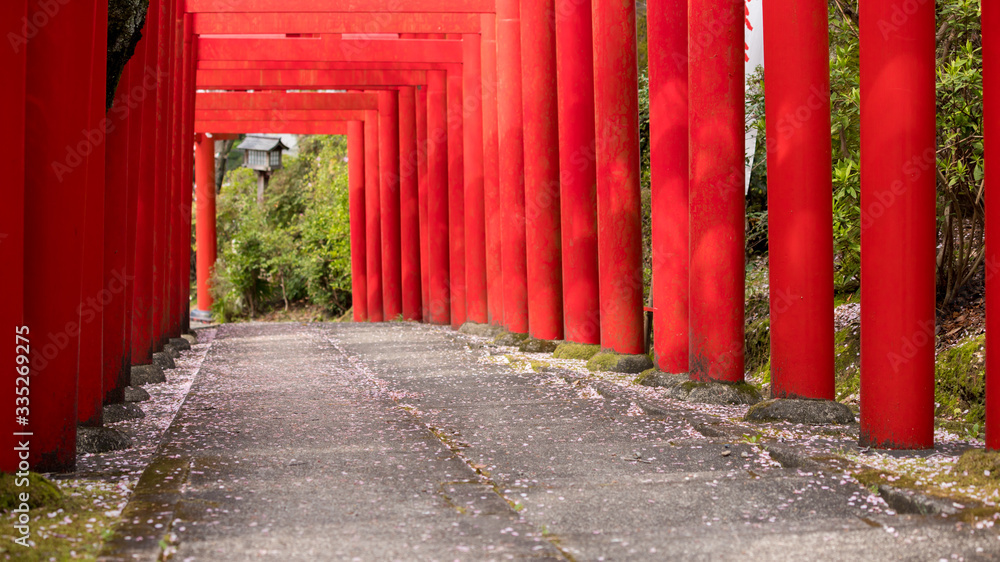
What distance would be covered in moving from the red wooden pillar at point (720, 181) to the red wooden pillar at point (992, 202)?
116 inches

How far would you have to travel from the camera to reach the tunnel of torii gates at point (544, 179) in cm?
502

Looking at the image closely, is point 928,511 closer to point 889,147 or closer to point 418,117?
point 889,147

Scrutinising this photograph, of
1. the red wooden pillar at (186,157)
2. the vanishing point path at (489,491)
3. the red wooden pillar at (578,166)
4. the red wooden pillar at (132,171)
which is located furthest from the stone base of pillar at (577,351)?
the red wooden pillar at (186,157)

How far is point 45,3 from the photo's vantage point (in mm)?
4938

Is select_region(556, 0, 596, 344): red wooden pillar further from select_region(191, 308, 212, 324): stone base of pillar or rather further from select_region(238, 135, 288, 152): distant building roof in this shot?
select_region(238, 135, 288, 152): distant building roof

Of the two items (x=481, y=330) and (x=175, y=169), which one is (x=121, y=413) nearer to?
(x=175, y=169)

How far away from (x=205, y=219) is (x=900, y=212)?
26783 millimetres

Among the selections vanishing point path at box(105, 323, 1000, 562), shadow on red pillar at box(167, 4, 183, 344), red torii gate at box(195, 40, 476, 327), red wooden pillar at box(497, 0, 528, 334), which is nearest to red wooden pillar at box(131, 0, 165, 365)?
vanishing point path at box(105, 323, 1000, 562)

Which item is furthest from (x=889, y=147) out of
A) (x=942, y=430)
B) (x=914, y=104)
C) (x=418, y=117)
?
(x=418, y=117)

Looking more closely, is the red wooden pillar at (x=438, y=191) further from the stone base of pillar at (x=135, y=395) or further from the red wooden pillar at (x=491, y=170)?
the stone base of pillar at (x=135, y=395)

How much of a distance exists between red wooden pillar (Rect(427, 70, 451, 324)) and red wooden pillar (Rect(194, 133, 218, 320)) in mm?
10967

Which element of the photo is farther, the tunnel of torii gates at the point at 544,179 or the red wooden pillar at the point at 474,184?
the red wooden pillar at the point at 474,184

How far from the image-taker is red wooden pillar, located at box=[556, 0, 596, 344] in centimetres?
1138

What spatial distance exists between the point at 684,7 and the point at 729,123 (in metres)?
1.54
